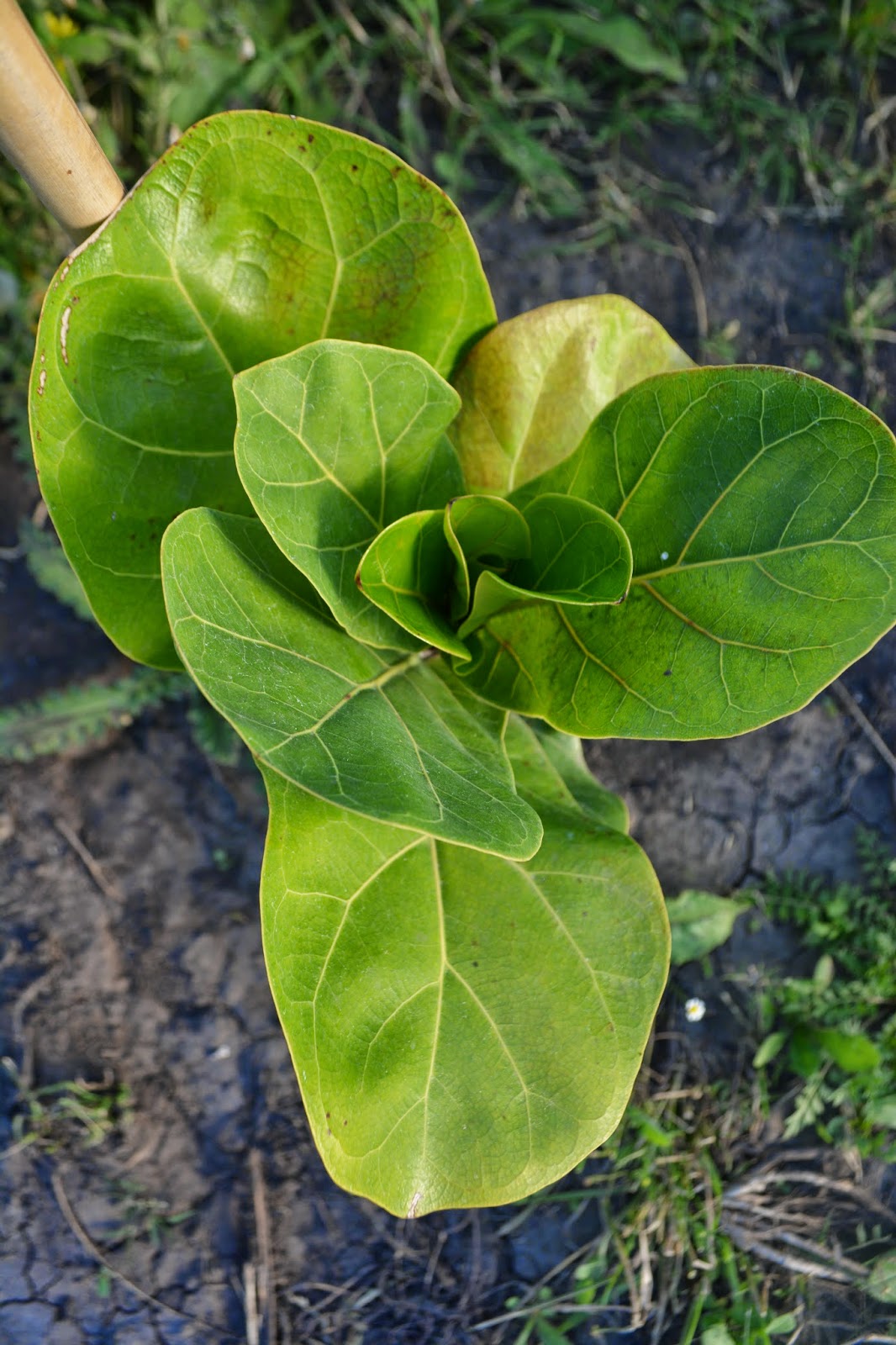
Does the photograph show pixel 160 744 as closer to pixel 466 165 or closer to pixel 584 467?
pixel 584 467

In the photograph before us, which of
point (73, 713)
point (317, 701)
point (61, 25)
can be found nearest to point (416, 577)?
point (317, 701)

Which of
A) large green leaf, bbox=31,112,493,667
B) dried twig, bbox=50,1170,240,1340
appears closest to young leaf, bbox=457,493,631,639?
large green leaf, bbox=31,112,493,667

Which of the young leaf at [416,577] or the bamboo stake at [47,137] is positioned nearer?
the bamboo stake at [47,137]

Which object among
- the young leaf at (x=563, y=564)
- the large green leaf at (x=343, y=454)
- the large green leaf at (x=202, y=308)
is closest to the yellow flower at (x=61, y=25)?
the large green leaf at (x=202, y=308)

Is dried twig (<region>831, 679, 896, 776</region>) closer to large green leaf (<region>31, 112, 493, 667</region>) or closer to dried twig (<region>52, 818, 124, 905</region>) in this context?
large green leaf (<region>31, 112, 493, 667</region>)

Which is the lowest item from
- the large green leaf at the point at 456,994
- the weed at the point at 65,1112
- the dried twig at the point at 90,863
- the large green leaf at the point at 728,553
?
the weed at the point at 65,1112

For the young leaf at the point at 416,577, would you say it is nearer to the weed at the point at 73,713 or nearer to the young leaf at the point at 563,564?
Answer: the young leaf at the point at 563,564
